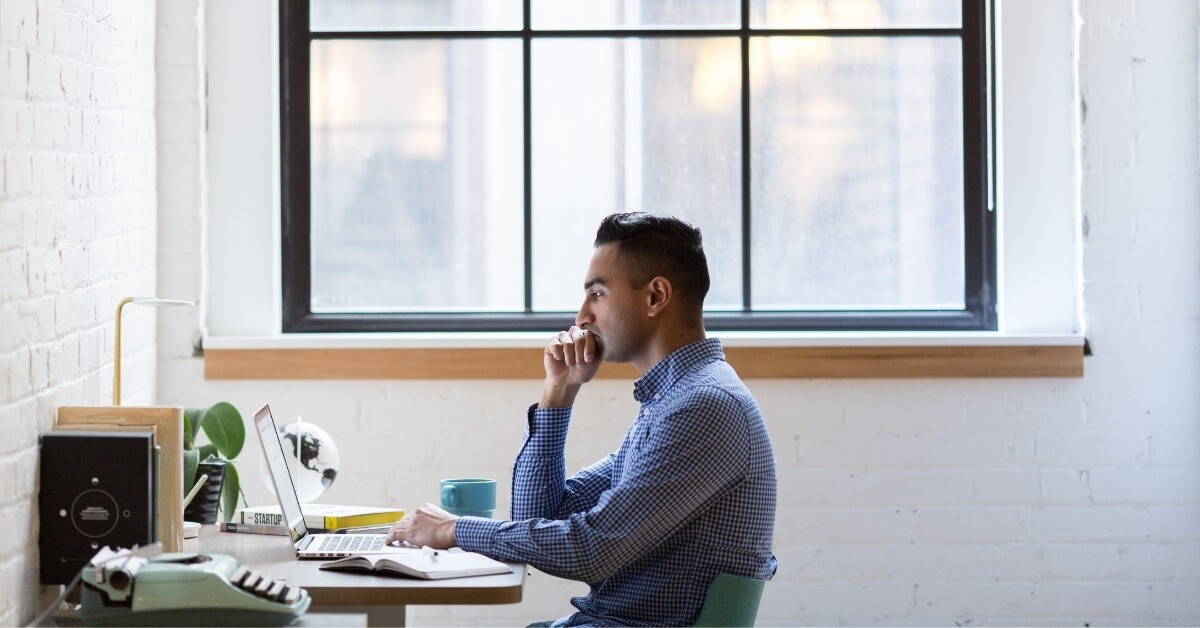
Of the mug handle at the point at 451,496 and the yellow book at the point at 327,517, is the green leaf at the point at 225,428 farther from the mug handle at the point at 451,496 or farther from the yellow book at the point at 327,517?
Result: the mug handle at the point at 451,496

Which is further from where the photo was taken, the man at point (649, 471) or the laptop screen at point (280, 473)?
the laptop screen at point (280, 473)

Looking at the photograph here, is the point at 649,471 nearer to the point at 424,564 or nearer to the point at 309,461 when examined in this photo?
the point at 424,564

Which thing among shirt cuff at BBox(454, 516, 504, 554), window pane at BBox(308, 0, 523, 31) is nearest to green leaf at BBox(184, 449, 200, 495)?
shirt cuff at BBox(454, 516, 504, 554)

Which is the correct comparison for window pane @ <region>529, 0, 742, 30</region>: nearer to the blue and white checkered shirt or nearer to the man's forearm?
the man's forearm

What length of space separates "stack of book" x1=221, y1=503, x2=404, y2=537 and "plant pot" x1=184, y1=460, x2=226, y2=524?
47 millimetres

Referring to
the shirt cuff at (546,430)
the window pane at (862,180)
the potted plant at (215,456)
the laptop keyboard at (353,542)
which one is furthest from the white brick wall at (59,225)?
the window pane at (862,180)

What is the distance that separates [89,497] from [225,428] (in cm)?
46

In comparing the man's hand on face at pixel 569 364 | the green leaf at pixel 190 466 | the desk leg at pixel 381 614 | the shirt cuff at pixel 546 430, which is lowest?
the desk leg at pixel 381 614

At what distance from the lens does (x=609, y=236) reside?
2.32 meters

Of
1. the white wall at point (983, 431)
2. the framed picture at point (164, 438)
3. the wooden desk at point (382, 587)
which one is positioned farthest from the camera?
the white wall at point (983, 431)

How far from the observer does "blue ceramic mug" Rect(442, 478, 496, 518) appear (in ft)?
7.70

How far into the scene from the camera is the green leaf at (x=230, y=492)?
2.50 m

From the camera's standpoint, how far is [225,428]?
8.15 feet

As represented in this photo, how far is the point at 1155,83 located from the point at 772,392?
4.07ft
